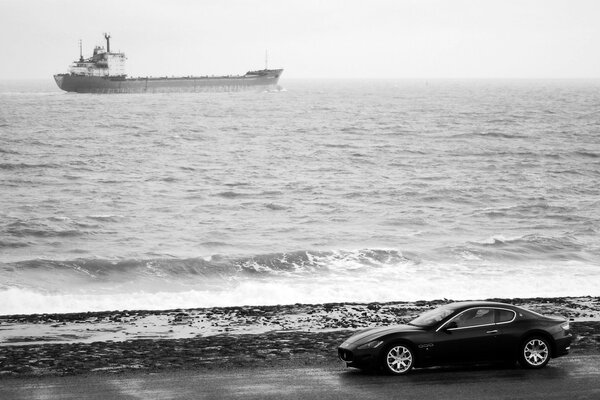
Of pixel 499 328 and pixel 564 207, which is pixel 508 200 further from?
pixel 499 328

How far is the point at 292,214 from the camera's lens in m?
47.4

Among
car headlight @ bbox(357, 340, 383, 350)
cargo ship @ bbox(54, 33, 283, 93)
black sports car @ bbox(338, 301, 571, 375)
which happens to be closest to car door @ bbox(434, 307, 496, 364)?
black sports car @ bbox(338, 301, 571, 375)

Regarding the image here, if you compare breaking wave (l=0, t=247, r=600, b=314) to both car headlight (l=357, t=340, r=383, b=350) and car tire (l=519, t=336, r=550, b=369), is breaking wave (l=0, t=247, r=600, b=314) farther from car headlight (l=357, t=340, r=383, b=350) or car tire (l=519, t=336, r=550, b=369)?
car headlight (l=357, t=340, r=383, b=350)

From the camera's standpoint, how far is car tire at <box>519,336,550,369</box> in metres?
14.8

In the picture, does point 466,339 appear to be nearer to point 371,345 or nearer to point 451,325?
point 451,325

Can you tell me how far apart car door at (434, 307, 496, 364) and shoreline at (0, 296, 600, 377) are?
233cm

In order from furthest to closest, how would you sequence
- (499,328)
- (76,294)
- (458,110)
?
1. (458,110)
2. (76,294)
3. (499,328)

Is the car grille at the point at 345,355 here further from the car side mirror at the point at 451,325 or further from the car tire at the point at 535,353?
the car tire at the point at 535,353

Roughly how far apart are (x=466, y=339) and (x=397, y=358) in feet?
4.08

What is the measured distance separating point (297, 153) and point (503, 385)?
62779 millimetres

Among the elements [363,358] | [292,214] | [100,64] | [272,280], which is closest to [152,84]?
[100,64]

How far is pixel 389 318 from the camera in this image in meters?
21.4

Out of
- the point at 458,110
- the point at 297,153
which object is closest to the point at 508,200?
the point at 297,153

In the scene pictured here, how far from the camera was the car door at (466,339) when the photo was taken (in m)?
14.6
